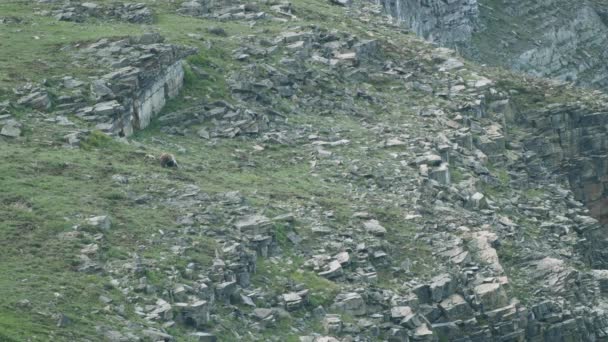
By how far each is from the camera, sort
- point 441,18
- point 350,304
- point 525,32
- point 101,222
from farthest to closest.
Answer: point 525,32 < point 441,18 < point 350,304 < point 101,222

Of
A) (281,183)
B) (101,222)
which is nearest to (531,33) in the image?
(281,183)

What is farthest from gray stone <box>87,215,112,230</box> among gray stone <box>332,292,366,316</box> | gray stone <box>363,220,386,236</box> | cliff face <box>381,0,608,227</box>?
cliff face <box>381,0,608,227</box>

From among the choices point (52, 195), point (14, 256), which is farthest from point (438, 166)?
point (14, 256)

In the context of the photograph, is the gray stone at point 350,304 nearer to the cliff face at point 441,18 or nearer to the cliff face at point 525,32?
the cliff face at point 525,32

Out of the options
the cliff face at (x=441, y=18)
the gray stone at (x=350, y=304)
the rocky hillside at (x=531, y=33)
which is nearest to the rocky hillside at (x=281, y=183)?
the gray stone at (x=350, y=304)

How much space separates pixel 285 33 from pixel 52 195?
20.6 metres

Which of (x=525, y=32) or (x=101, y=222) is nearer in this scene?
(x=101, y=222)

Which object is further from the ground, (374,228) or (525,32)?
(374,228)

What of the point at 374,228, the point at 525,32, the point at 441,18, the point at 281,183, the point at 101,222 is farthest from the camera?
the point at 525,32

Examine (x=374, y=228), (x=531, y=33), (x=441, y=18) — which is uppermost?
(x=374, y=228)

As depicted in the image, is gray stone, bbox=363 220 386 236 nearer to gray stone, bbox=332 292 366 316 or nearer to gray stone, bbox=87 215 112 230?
gray stone, bbox=332 292 366 316

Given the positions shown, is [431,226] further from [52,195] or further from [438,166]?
[52,195]

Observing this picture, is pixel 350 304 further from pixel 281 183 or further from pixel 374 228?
pixel 281 183

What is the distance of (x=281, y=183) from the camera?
169 feet
